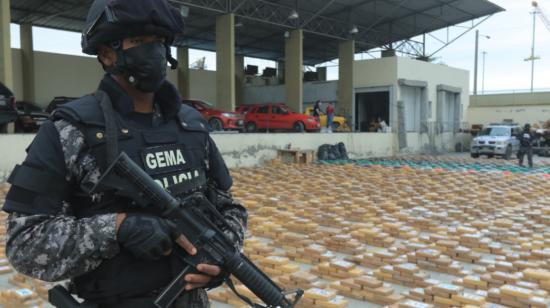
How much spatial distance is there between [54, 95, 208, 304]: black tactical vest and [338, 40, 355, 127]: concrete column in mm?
22128

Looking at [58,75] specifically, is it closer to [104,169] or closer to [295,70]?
[295,70]

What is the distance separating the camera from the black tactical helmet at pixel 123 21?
1.42 meters

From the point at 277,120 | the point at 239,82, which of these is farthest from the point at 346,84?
the point at 239,82

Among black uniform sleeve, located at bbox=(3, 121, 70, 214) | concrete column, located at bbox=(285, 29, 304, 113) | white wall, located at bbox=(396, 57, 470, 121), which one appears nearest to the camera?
black uniform sleeve, located at bbox=(3, 121, 70, 214)

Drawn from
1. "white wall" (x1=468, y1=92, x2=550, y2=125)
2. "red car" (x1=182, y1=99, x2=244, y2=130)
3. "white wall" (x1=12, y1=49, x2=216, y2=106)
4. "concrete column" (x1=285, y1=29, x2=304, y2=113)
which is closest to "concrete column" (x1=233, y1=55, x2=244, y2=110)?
"concrete column" (x1=285, y1=29, x2=304, y2=113)

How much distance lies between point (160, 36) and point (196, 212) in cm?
59

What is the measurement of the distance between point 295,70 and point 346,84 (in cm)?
315

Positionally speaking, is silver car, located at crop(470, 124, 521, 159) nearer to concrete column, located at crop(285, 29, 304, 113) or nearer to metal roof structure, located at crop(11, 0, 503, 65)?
metal roof structure, located at crop(11, 0, 503, 65)

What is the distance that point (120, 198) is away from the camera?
1426mm

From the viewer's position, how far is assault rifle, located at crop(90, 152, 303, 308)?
1339 mm

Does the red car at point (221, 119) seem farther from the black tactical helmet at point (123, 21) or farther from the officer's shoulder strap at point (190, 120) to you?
the black tactical helmet at point (123, 21)

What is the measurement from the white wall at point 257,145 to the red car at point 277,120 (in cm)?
189

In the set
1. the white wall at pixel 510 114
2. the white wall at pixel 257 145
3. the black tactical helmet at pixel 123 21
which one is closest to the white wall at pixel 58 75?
the white wall at pixel 257 145

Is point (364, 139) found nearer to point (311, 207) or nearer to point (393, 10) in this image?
point (393, 10)
